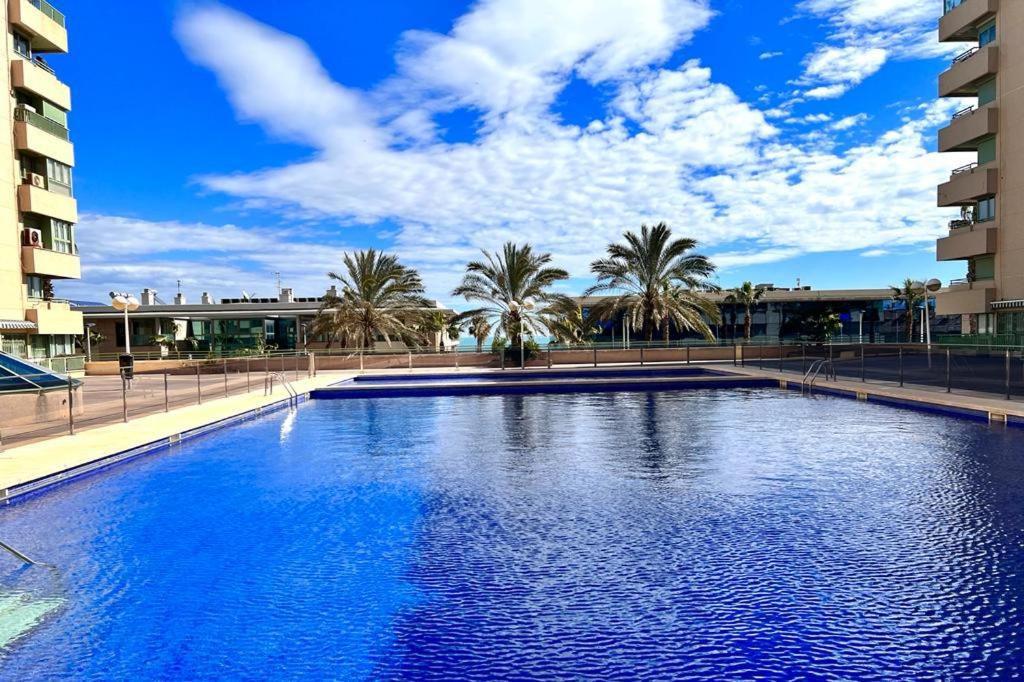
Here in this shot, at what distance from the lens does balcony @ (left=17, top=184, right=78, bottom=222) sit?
1127 inches

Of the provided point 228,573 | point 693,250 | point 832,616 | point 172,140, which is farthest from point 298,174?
point 832,616

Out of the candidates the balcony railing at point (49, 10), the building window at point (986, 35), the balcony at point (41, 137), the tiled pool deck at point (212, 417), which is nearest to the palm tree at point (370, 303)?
the tiled pool deck at point (212, 417)

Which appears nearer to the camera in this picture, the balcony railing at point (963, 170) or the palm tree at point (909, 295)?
the balcony railing at point (963, 170)

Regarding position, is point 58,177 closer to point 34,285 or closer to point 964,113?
point 34,285

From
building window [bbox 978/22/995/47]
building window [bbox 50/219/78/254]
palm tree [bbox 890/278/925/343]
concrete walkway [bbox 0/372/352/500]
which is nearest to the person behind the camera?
concrete walkway [bbox 0/372/352/500]

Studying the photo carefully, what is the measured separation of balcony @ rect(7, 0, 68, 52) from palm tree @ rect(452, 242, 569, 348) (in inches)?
896

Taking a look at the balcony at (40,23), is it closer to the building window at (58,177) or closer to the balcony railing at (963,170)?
the building window at (58,177)

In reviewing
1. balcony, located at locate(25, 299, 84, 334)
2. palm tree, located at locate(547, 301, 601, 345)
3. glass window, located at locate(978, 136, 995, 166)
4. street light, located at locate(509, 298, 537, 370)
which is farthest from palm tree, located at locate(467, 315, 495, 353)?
glass window, located at locate(978, 136, 995, 166)

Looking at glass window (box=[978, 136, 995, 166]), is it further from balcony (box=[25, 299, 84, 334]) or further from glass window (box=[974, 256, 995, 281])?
balcony (box=[25, 299, 84, 334])

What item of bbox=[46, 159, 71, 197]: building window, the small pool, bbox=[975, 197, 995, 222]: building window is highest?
bbox=[46, 159, 71, 197]: building window

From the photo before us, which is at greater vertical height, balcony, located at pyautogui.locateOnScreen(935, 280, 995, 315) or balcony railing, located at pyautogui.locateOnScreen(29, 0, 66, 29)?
balcony railing, located at pyautogui.locateOnScreen(29, 0, 66, 29)

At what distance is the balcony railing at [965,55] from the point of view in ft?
106

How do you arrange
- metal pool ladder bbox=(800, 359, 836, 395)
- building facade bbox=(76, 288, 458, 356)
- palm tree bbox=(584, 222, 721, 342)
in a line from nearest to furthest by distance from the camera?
metal pool ladder bbox=(800, 359, 836, 395) < palm tree bbox=(584, 222, 721, 342) < building facade bbox=(76, 288, 458, 356)

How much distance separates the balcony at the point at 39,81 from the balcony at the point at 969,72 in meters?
44.9
